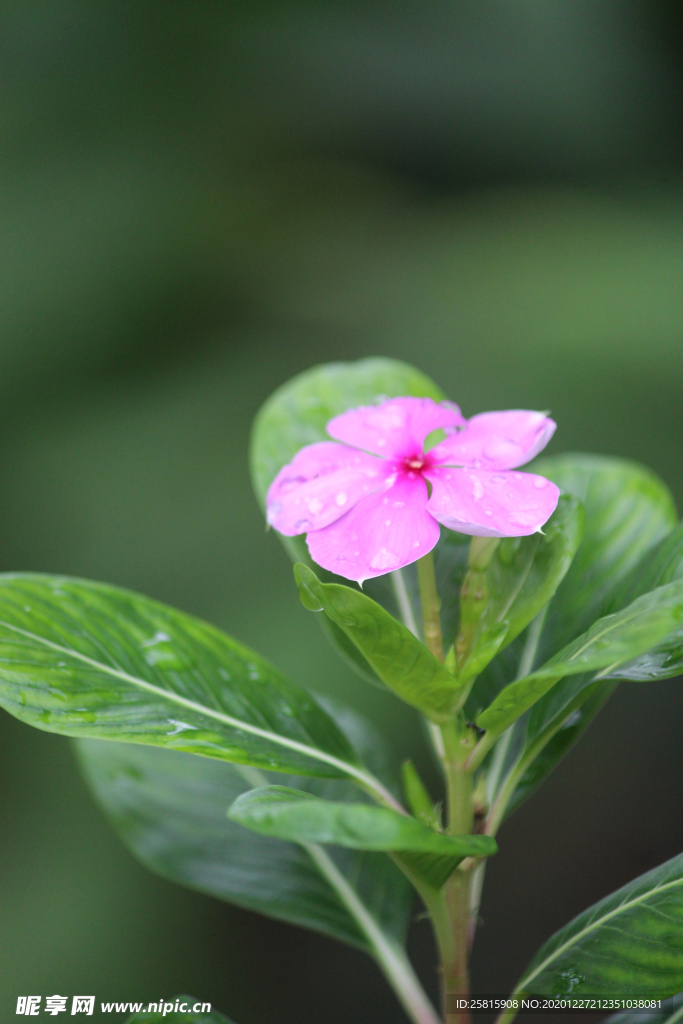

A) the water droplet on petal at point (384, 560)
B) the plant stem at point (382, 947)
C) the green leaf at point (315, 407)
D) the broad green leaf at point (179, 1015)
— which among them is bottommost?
the plant stem at point (382, 947)

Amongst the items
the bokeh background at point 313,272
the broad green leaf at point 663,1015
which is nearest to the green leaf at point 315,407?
the broad green leaf at point 663,1015

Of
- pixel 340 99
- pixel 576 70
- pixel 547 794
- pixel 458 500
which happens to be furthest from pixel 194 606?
pixel 576 70

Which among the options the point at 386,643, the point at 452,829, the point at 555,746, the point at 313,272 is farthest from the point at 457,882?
the point at 313,272

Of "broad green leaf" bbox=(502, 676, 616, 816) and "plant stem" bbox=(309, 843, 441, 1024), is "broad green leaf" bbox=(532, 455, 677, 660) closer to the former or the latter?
"broad green leaf" bbox=(502, 676, 616, 816)

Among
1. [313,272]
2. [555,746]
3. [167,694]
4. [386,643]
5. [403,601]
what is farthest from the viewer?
[313,272]

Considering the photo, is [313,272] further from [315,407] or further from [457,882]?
[457,882]

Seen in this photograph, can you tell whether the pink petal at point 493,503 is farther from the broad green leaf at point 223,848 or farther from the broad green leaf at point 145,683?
the broad green leaf at point 223,848

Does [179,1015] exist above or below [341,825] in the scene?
below
